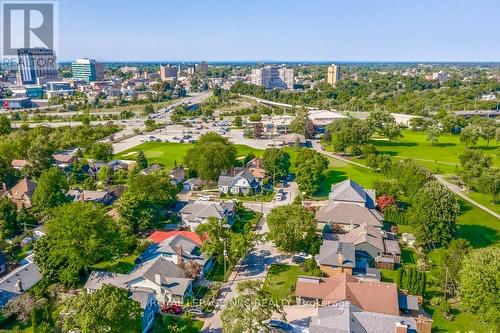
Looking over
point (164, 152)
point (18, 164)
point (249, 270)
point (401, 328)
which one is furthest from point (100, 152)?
point (401, 328)

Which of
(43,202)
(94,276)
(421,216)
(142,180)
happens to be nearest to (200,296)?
(94,276)

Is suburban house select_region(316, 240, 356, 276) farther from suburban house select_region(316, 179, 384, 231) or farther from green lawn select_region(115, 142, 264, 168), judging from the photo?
green lawn select_region(115, 142, 264, 168)

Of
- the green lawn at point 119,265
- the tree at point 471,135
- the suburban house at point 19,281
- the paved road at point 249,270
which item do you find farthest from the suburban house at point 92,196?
the tree at point 471,135

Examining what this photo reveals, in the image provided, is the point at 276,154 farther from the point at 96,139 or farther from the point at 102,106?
the point at 102,106

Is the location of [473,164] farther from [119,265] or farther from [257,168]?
[119,265]

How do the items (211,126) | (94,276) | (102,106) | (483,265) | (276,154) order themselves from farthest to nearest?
(102,106)
(211,126)
(276,154)
(94,276)
(483,265)

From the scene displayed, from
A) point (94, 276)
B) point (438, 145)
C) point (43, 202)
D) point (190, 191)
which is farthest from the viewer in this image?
point (438, 145)

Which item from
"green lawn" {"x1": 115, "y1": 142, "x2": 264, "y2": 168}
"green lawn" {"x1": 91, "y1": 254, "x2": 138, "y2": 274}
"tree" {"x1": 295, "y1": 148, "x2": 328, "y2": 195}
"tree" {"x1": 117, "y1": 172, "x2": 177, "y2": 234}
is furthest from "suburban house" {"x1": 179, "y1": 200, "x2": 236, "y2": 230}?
"green lawn" {"x1": 115, "y1": 142, "x2": 264, "y2": 168}
